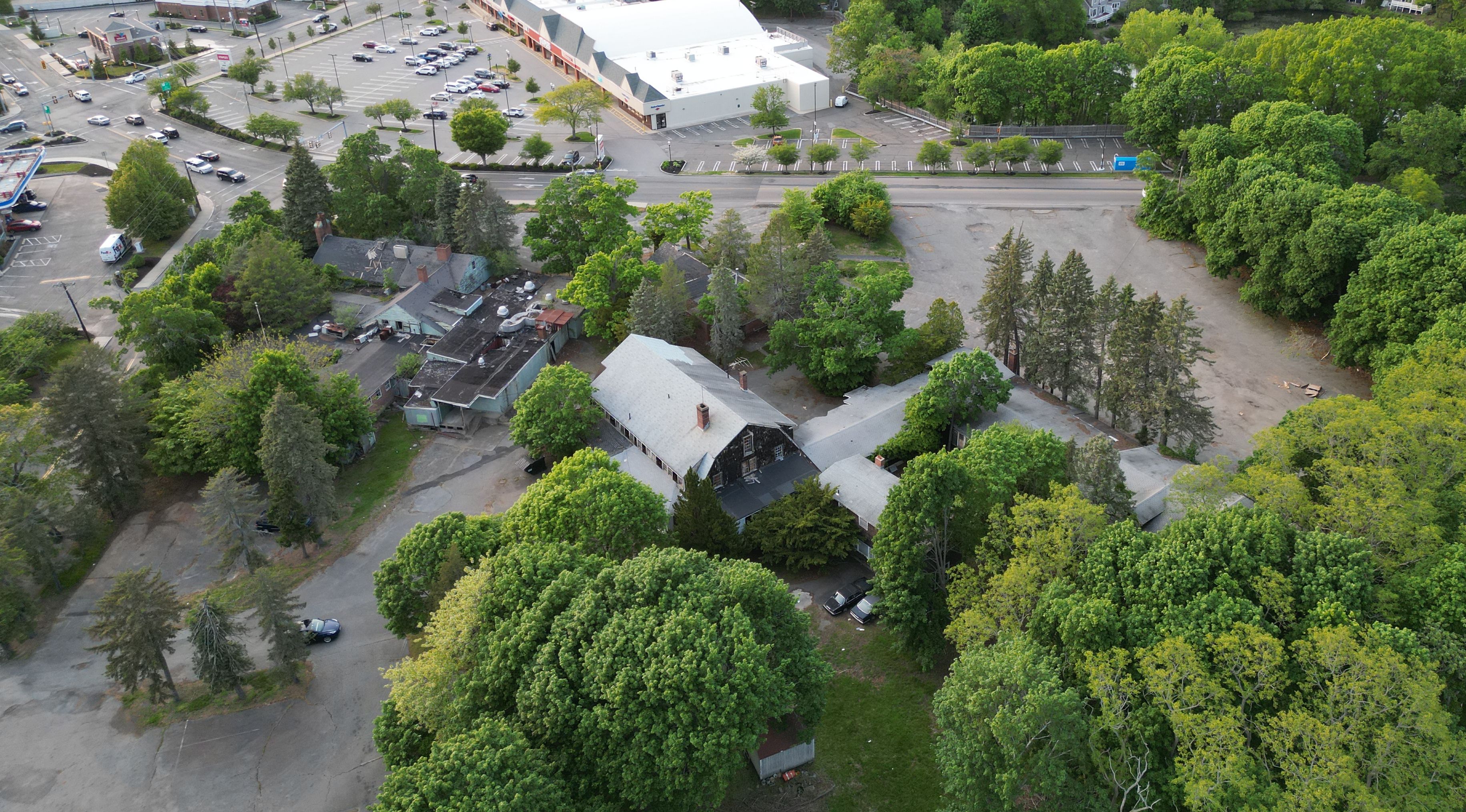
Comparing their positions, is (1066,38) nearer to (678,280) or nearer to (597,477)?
(678,280)

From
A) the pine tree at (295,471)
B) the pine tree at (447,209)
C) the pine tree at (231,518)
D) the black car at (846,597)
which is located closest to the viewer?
the black car at (846,597)

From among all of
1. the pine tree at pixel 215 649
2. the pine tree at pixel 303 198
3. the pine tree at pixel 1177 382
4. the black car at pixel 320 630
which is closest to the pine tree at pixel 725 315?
the pine tree at pixel 1177 382

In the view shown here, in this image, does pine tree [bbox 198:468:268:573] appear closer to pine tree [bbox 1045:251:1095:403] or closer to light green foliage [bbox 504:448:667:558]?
light green foliage [bbox 504:448:667:558]

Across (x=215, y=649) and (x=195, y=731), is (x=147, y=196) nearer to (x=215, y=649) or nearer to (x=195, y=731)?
(x=215, y=649)

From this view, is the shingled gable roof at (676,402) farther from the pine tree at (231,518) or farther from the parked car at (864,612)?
the pine tree at (231,518)

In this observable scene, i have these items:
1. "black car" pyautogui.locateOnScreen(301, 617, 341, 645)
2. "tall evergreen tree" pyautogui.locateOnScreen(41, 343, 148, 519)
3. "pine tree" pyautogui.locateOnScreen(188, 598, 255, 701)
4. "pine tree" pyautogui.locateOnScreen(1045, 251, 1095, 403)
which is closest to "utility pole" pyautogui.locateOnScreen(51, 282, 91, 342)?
"tall evergreen tree" pyautogui.locateOnScreen(41, 343, 148, 519)

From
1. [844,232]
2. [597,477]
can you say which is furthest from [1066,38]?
[597,477]

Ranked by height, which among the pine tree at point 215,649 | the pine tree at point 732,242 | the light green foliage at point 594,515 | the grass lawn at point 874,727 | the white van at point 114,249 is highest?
the pine tree at point 732,242

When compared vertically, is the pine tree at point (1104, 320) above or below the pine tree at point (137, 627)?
above
